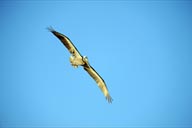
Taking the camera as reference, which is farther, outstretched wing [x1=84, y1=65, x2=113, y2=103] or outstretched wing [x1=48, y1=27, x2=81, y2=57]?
outstretched wing [x1=84, y1=65, x2=113, y2=103]

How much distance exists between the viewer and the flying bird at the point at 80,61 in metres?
24.2

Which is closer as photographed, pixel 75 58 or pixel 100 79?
pixel 75 58

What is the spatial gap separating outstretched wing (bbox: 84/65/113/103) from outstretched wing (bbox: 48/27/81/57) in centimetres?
164

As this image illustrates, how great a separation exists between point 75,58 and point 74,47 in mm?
988

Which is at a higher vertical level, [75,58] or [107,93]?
[75,58]

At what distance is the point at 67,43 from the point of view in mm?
24500

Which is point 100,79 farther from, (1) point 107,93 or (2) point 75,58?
(2) point 75,58

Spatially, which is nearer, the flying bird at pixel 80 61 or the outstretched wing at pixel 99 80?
the flying bird at pixel 80 61

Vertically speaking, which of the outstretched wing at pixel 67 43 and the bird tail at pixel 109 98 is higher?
the outstretched wing at pixel 67 43

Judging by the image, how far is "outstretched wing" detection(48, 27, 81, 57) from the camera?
23875 millimetres

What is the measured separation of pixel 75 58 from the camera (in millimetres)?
25094

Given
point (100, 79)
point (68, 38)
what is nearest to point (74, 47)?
point (68, 38)

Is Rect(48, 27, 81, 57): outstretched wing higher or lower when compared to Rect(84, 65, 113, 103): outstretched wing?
higher

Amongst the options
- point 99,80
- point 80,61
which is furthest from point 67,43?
point 99,80
